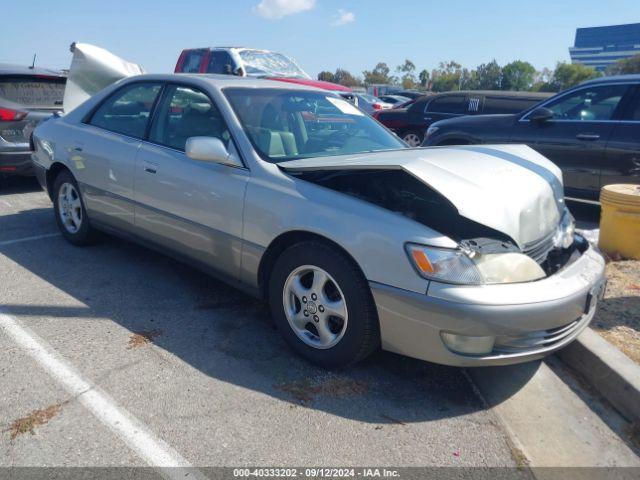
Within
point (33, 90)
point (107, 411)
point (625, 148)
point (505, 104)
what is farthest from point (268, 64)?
point (107, 411)

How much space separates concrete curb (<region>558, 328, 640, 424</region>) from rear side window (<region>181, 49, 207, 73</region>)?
32.9 feet

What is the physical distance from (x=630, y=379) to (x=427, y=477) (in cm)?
134

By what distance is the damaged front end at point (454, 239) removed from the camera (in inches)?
106

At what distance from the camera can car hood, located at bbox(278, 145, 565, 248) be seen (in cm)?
290

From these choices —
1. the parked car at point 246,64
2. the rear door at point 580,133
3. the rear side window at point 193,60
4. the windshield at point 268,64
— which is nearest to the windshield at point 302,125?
the rear door at point 580,133

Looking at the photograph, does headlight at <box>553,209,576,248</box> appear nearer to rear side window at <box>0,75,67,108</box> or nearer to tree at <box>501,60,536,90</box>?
rear side window at <box>0,75,67,108</box>

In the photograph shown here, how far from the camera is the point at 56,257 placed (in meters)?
4.79

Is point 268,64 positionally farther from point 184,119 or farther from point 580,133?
point 184,119

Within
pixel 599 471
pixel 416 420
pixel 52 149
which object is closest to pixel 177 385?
pixel 416 420

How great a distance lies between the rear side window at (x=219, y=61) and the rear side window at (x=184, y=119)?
6.73m

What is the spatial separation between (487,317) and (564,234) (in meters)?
1.34

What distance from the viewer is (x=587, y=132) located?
20.6 feet

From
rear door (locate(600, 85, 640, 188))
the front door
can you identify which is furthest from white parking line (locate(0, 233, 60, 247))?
rear door (locate(600, 85, 640, 188))

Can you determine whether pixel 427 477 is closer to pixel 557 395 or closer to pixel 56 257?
pixel 557 395
